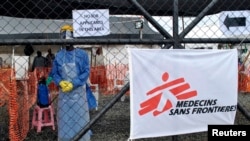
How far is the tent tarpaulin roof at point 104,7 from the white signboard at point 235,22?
257 mm

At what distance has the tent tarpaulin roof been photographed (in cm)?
394

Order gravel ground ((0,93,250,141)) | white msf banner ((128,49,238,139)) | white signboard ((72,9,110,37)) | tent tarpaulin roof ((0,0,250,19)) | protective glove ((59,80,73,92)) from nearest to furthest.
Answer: white msf banner ((128,49,238,139))
white signboard ((72,9,110,37))
tent tarpaulin roof ((0,0,250,19))
protective glove ((59,80,73,92))
gravel ground ((0,93,250,141))

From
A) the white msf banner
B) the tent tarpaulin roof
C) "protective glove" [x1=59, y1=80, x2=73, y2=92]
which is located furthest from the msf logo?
"protective glove" [x1=59, y1=80, x2=73, y2=92]

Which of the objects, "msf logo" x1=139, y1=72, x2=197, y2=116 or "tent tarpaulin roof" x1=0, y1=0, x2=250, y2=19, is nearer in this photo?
"msf logo" x1=139, y1=72, x2=197, y2=116

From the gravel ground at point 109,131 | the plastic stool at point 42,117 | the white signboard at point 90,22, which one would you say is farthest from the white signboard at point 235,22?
the plastic stool at point 42,117

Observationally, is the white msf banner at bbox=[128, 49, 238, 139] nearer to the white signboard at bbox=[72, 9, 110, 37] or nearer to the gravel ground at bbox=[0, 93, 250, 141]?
the white signboard at bbox=[72, 9, 110, 37]

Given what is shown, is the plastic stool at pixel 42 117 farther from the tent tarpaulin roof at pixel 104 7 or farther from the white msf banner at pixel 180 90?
the white msf banner at pixel 180 90

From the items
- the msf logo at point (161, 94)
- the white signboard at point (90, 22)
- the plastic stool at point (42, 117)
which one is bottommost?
the plastic stool at point (42, 117)

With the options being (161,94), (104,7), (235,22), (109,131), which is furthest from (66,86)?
(235,22)

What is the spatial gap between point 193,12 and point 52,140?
3744mm

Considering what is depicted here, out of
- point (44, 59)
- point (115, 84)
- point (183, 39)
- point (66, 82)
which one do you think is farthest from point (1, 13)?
point (44, 59)

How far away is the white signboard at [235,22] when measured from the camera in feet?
12.4

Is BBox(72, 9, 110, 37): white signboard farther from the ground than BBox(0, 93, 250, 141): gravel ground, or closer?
farther from the ground

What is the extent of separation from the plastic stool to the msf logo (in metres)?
4.57
